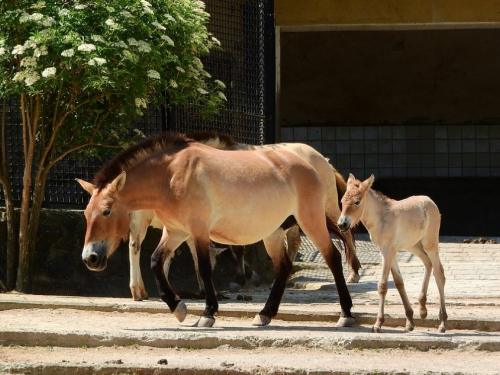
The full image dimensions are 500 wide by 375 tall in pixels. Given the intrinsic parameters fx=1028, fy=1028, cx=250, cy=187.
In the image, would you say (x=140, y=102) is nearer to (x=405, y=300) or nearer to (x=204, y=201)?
(x=204, y=201)

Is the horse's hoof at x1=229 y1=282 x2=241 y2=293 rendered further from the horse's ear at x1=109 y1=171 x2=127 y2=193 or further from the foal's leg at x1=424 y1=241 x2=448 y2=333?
A: the horse's ear at x1=109 y1=171 x2=127 y2=193

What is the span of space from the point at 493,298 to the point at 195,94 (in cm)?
419

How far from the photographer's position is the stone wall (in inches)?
532

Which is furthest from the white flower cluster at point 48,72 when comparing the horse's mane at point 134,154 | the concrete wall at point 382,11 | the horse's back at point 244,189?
the concrete wall at point 382,11

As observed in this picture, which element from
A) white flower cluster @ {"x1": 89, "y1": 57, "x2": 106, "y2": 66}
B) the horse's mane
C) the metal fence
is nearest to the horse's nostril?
the horse's mane

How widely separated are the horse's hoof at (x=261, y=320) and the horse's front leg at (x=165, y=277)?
2.20ft

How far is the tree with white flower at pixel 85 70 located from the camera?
35.4 ft

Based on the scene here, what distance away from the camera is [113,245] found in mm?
9172

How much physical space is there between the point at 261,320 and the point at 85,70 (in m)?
3.44

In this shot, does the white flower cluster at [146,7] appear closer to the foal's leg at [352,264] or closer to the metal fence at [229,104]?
the metal fence at [229,104]

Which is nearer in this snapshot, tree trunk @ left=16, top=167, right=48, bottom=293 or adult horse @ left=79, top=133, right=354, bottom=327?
adult horse @ left=79, top=133, right=354, bottom=327

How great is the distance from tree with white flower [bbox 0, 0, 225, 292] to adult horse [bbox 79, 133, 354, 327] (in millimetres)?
1430

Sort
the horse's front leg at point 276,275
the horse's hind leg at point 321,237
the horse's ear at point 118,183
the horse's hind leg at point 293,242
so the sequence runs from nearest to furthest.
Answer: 1. the horse's ear at point 118,183
2. the horse's front leg at point 276,275
3. the horse's hind leg at point 321,237
4. the horse's hind leg at point 293,242

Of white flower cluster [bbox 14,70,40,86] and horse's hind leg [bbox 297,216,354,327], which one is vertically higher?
white flower cluster [bbox 14,70,40,86]
